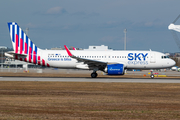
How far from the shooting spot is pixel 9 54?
139 feet

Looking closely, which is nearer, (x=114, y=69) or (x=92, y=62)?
(x=114, y=69)

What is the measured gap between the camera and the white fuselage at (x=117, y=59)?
42000mm

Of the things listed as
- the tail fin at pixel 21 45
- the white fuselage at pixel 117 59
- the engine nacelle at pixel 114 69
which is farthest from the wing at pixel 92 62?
the tail fin at pixel 21 45

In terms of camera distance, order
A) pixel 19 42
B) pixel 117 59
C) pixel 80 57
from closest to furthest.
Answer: pixel 117 59, pixel 80 57, pixel 19 42

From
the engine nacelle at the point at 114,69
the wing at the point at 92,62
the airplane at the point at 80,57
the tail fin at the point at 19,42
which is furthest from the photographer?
the tail fin at the point at 19,42

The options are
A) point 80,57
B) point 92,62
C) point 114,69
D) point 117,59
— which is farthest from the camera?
point 80,57

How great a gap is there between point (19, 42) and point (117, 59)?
15.6m

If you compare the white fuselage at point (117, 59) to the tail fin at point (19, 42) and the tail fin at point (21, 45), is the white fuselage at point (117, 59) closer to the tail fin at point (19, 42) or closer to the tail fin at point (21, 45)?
the tail fin at point (21, 45)

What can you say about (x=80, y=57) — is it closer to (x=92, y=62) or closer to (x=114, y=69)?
(x=92, y=62)

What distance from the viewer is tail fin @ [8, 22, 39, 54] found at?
141 ft

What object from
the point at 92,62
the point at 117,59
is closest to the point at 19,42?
the point at 92,62

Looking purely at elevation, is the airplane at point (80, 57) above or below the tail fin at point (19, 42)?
below

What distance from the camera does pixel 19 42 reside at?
43188 millimetres

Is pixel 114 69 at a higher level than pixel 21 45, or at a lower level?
lower
